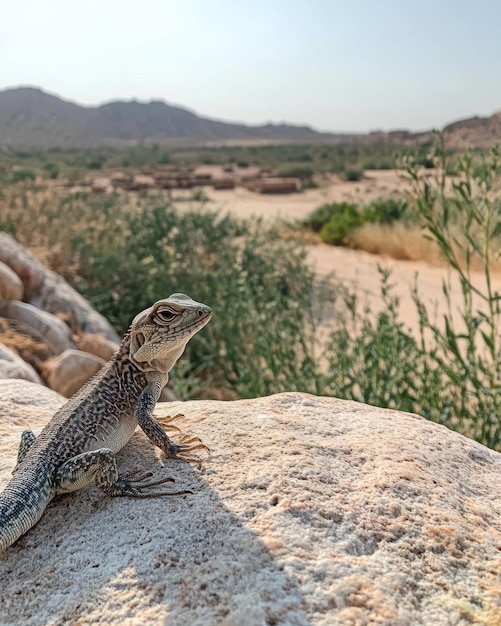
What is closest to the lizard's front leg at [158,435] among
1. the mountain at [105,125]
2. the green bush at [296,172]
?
the mountain at [105,125]

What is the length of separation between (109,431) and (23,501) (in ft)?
1.88

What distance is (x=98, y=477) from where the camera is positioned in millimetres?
2506

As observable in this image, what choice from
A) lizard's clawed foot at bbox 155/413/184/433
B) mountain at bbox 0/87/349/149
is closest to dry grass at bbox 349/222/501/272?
lizard's clawed foot at bbox 155/413/184/433

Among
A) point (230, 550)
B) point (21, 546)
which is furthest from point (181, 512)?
point (21, 546)

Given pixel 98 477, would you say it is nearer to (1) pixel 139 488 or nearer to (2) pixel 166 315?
(1) pixel 139 488

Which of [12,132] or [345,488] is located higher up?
[12,132]

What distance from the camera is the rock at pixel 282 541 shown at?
1891 mm

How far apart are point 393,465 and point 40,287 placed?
5.89 meters

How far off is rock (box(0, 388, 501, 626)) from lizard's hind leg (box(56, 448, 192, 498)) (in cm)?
5

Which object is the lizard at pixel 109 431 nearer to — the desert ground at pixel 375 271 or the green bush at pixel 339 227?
the desert ground at pixel 375 271

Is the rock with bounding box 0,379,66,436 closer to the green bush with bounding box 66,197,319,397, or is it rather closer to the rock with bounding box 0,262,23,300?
the green bush with bounding box 66,197,319,397

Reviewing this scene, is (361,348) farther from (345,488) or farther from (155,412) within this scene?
(345,488)

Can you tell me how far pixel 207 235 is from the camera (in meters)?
11.3

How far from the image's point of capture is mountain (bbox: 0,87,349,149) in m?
55.2
